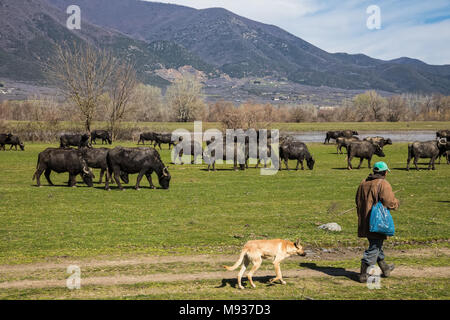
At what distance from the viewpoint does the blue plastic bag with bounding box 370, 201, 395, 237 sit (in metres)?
9.50

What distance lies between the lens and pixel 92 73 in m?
67.6

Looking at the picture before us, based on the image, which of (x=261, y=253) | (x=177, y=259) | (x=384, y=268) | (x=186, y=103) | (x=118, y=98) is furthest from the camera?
(x=186, y=103)

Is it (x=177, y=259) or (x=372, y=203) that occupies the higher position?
(x=372, y=203)

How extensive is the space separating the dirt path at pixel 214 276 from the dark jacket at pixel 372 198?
4.13 ft

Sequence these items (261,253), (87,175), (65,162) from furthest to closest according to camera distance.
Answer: (87,175)
(65,162)
(261,253)

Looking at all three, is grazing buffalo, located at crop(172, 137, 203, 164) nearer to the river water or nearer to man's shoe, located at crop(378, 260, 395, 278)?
man's shoe, located at crop(378, 260, 395, 278)

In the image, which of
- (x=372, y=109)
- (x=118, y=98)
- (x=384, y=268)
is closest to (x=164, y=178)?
(x=384, y=268)

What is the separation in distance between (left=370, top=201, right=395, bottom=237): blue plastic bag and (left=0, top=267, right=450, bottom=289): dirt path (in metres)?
1.41

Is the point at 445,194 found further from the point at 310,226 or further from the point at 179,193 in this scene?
the point at 179,193

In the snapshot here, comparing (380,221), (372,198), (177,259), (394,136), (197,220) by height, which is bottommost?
(177,259)

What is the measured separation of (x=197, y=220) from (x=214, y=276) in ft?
21.5

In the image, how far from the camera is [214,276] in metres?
10.2

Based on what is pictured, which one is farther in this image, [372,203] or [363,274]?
[363,274]

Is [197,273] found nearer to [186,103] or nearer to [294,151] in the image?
[294,151]
